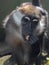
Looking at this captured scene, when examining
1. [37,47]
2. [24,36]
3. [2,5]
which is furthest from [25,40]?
[2,5]

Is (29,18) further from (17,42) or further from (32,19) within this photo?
(17,42)

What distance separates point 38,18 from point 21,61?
322 mm

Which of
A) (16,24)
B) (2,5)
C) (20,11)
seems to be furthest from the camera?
(2,5)

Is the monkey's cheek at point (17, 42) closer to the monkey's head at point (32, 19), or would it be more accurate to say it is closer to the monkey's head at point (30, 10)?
the monkey's head at point (32, 19)

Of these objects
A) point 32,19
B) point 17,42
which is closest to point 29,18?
point 32,19

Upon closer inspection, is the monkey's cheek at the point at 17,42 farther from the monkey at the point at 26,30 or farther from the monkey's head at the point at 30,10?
the monkey's head at the point at 30,10

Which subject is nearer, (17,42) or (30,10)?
(17,42)

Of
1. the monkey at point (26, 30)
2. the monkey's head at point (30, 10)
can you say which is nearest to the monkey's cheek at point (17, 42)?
the monkey at point (26, 30)

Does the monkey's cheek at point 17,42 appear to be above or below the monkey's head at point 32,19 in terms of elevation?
below

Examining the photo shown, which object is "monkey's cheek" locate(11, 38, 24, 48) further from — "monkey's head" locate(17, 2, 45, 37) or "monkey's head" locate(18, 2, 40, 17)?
"monkey's head" locate(18, 2, 40, 17)

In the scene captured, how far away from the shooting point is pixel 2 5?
404 cm

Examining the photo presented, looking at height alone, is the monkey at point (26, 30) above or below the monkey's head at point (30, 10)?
below

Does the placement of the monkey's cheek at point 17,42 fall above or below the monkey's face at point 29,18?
below

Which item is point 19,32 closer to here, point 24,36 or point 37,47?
→ point 24,36
